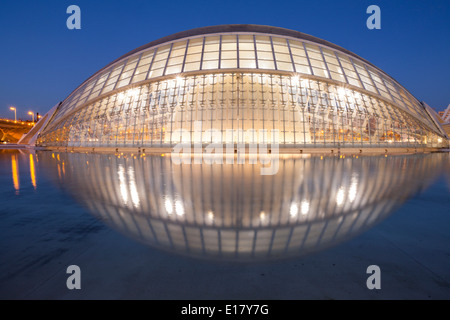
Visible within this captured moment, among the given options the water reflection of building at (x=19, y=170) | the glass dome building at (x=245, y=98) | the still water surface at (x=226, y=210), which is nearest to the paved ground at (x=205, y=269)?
the still water surface at (x=226, y=210)

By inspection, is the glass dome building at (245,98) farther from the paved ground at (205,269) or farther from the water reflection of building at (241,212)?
the paved ground at (205,269)

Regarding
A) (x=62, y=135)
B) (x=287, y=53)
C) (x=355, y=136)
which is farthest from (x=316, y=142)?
(x=62, y=135)

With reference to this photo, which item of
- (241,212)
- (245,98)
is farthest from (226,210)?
(245,98)

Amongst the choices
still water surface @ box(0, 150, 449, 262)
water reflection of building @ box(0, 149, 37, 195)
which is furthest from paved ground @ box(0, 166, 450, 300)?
water reflection of building @ box(0, 149, 37, 195)

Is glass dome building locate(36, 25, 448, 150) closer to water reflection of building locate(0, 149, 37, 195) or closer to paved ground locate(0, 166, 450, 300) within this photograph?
water reflection of building locate(0, 149, 37, 195)

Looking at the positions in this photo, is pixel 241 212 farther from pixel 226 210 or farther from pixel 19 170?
pixel 19 170
